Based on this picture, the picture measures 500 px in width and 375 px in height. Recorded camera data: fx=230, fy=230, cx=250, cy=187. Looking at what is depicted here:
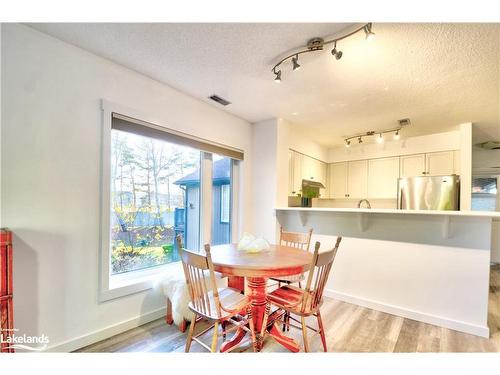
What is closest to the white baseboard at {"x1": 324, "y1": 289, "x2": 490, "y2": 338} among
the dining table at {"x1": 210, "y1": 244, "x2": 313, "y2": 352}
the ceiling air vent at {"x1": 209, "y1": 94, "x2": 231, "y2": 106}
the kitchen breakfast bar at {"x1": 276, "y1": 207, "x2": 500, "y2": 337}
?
the kitchen breakfast bar at {"x1": 276, "y1": 207, "x2": 500, "y2": 337}

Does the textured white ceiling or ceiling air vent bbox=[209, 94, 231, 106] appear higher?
the textured white ceiling

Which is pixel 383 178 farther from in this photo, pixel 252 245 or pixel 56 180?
pixel 56 180

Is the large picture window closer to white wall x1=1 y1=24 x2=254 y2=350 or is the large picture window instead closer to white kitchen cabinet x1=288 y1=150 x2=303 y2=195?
white kitchen cabinet x1=288 y1=150 x2=303 y2=195

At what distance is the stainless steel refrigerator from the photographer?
3373 mm

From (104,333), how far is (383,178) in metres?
4.67

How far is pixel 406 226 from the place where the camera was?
2.59 metres

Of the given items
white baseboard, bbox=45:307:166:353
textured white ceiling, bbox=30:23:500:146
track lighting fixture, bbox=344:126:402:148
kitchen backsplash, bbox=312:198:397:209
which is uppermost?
textured white ceiling, bbox=30:23:500:146

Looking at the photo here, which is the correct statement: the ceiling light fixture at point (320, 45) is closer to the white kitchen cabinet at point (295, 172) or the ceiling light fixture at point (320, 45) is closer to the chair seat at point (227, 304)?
the chair seat at point (227, 304)

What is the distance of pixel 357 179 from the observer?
4.66 metres

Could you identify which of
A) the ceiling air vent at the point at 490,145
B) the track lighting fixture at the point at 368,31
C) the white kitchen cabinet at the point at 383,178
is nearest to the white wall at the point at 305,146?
the white kitchen cabinet at the point at 383,178

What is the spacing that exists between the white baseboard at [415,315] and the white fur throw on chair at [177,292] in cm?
173

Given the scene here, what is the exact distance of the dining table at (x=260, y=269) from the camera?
1579 millimetres

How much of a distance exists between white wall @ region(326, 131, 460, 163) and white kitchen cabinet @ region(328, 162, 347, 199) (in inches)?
5.6
